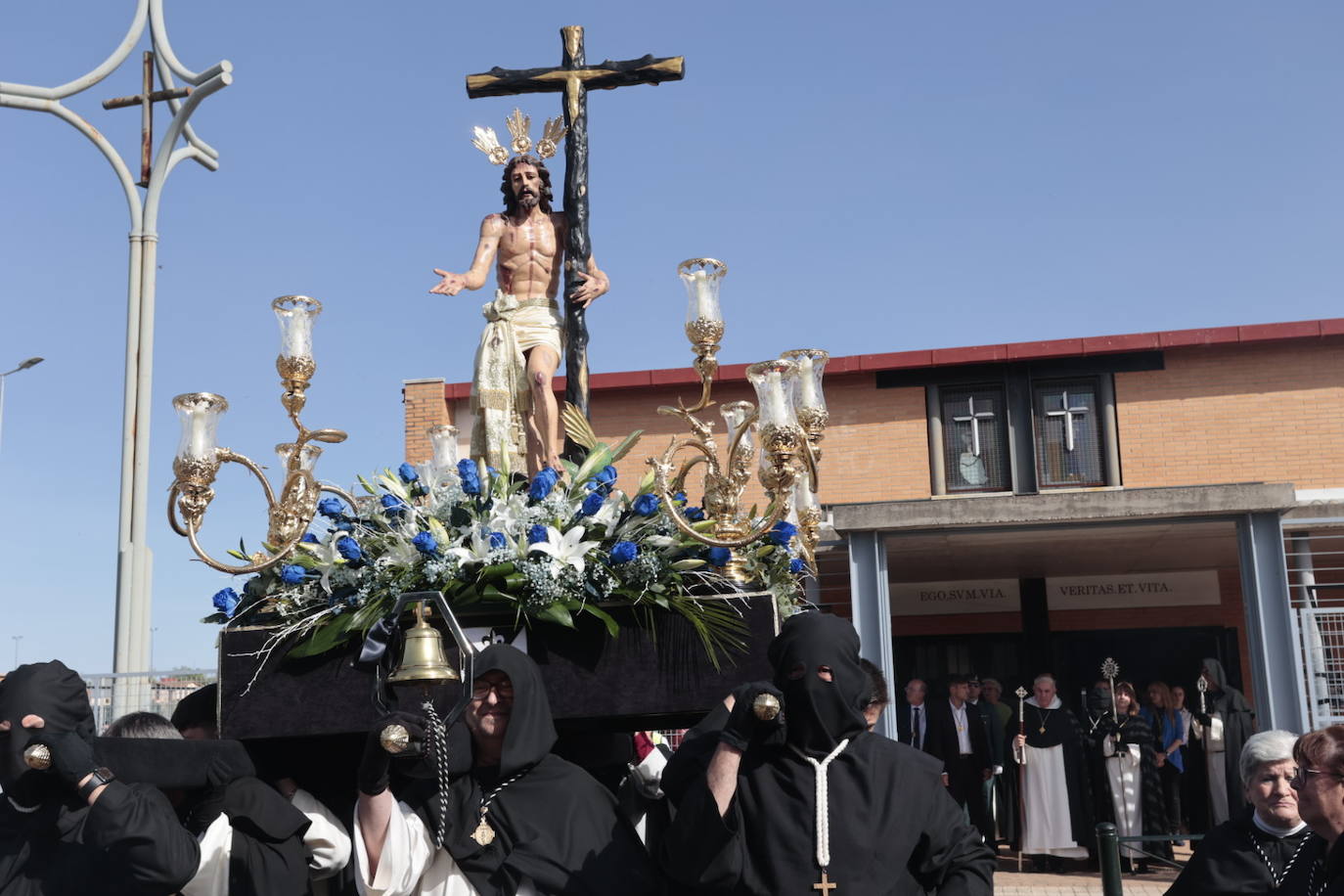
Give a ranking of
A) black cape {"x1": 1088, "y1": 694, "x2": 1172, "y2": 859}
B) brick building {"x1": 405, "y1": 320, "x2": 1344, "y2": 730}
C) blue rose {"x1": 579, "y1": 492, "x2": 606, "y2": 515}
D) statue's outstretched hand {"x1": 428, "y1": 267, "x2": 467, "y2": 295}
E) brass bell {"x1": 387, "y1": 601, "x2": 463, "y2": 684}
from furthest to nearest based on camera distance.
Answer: brick building {"x1": 405, "y1": 320, "x2": 1344, "y2": 730}
black cape {"x1": 1088, "y1": 694, "x2": 1172, "y2": 859}
statue's outstretched hand {"x1": 428, "y1": 267, "x2": 467, "y2": 295}
blue rose {"x1": 579, "y1": 492, "x2": 606, "y2": 515}
brass bell {"x1": 387, "y1": 601, "x2": 463, "y2": 684}

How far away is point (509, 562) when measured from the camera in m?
4.73

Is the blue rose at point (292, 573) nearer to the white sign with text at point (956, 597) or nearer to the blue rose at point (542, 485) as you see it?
the blue rose at point (542, 485)

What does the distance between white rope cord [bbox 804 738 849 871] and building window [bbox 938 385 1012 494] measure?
51.1ft

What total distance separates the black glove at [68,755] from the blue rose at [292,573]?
4.54ft

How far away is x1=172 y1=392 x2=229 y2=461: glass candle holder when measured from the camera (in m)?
5.57

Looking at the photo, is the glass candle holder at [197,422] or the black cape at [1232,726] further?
the black cape at [1232,726]

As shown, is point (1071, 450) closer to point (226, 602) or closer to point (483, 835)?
point (226, 602)

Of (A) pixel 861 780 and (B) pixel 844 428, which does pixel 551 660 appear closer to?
(A) pixel 861 780

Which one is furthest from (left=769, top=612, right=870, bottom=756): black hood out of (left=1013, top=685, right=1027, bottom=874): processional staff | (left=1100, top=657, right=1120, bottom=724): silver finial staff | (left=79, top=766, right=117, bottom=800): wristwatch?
(left=1100, top=657, right=1120, bottom=724): silver finial staff

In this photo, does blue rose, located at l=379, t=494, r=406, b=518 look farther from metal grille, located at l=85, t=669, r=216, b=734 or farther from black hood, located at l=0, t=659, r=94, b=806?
metal grille, located at l=85, t=669, r=216, b=734

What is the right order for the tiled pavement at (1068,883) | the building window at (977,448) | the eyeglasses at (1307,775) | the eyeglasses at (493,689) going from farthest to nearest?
the building window at (977,448), the tiled pavement at (1068,883), the eyeglasses at (493,689), the eyeglasses at (1307,775)

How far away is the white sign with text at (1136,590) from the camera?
18.6 meters

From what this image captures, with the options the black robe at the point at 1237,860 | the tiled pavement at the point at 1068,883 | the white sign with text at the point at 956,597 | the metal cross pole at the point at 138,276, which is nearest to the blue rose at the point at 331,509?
the black robe at the point at 1237,860

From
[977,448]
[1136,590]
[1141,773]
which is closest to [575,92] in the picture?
[1141,773]
